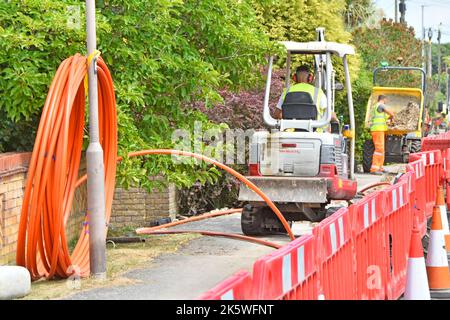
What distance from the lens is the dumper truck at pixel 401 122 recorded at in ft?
95.1

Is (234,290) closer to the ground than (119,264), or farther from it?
farther from it

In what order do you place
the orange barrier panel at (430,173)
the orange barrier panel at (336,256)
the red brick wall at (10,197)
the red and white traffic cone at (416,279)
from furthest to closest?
1. the orange barrier panel at (430,173)
2. the red brick wall at (10,197)
3. the red and white traffic cone at (416,279)
4. the orange barrier panel at (336,256)

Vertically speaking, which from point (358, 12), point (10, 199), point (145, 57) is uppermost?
point (358, 12)

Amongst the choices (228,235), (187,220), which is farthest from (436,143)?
(228,235)

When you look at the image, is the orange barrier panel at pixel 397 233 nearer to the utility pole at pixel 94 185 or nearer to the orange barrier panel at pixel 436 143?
the utility pole at pixel 94 185

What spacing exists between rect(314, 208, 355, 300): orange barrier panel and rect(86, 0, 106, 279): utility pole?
10.9 ft

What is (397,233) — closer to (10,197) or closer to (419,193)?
(419,193)

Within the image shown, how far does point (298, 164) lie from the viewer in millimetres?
14742

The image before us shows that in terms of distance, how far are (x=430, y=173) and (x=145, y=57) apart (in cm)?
484

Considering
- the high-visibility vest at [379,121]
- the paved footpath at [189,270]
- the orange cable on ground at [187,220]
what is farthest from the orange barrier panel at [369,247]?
the high-visibility vest at [379,121]

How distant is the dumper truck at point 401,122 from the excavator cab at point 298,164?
→ 1379 centimetres

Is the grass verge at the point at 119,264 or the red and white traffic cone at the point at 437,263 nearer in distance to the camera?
the grass verge at the point at 119,264
